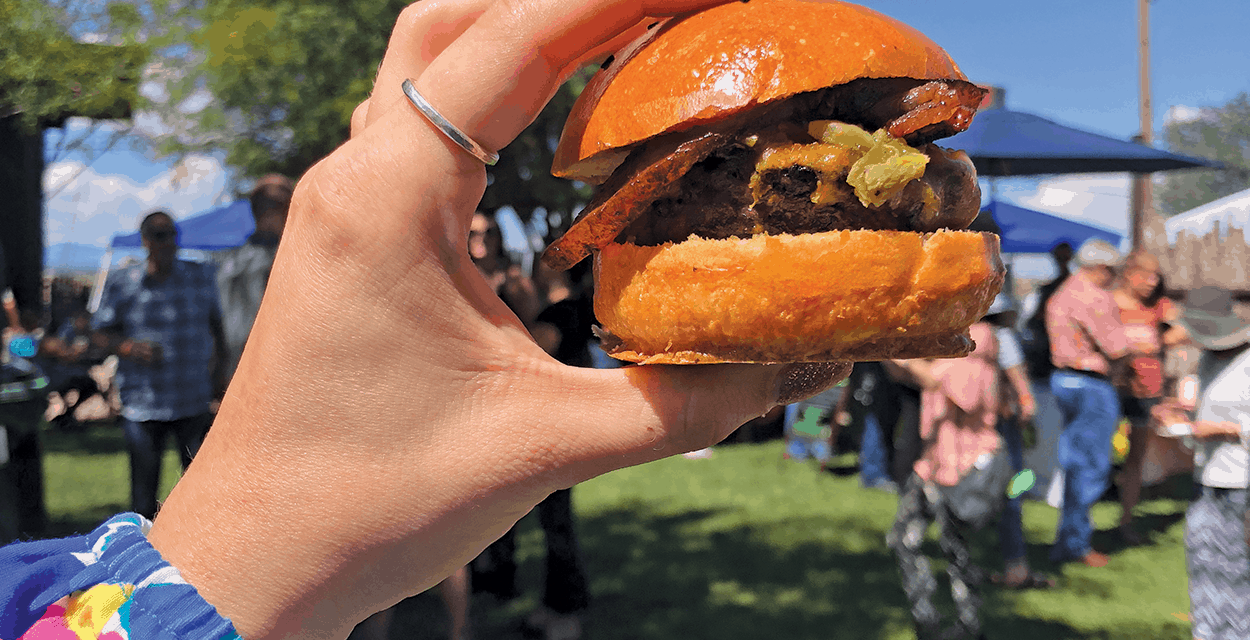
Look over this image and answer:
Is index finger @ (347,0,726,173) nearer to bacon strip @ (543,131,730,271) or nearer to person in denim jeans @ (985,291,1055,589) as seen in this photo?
bacon strip @ (543,131,730,271)

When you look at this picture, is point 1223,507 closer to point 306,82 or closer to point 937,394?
point 937,394

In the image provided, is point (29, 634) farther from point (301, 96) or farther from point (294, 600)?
point (301, 96)

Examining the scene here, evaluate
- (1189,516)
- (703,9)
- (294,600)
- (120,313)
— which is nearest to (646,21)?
(703,9)

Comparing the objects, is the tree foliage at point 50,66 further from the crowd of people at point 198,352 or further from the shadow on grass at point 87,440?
the shadow on grass at point 87,440

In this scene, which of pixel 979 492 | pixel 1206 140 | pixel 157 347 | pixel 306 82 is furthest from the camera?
pixel 1206 140

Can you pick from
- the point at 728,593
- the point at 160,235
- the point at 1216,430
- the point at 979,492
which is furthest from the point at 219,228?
the point at 1216,430

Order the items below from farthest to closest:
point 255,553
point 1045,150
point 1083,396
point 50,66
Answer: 1. point 1045,150
2. point 1083,396
3. point 50,66
4. point 255,553
